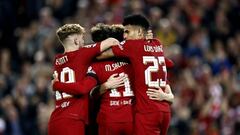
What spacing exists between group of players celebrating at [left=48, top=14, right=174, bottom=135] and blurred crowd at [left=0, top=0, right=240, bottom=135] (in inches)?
316

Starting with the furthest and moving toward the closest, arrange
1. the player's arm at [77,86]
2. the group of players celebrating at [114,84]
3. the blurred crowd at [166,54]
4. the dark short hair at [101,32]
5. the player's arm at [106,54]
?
the blurred crowd at [166,54], the dark short hair at [101,32], the player's arm at [106,54], the group of players celebrating at [114,84], the player's arm at [77,86]

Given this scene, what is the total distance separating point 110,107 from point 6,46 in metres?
11.7

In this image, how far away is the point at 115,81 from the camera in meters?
15.9

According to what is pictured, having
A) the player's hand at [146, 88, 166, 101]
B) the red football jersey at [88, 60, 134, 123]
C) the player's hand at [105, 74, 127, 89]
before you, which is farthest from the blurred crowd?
the player's hand at [146, 88, 166, 101]

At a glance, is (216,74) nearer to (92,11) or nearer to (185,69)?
(185,69)

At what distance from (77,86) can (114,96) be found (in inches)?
23.0

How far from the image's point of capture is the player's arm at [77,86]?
15.7 m

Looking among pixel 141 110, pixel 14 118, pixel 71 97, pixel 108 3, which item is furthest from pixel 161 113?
pixel 108 3

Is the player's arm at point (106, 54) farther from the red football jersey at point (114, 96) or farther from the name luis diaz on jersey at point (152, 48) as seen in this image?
the name luis diaz on jersey at point (152, 48)

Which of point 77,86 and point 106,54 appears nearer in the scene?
point 77,86

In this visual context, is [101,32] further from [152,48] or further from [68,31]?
[152,48]

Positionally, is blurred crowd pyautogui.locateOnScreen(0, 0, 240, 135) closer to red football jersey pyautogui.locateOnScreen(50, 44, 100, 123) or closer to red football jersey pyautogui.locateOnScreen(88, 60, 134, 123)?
red football jersey pyautogui.locateOnScreen(88, 60, 134, 123)

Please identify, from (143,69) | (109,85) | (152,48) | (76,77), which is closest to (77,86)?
(76,77)

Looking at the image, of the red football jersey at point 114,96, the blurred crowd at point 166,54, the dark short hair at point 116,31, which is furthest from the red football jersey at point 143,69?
the blurred crowd at point 166,54
